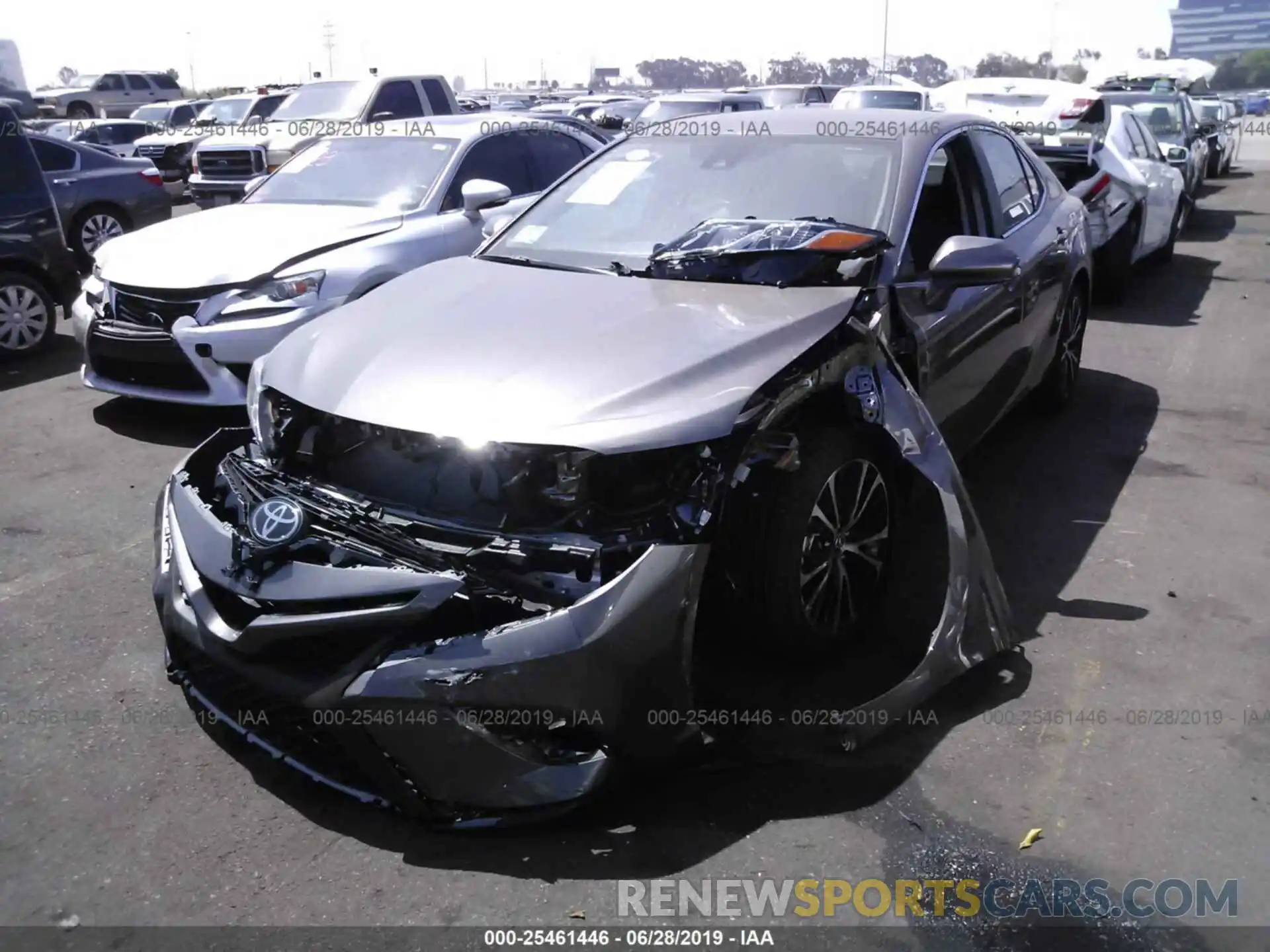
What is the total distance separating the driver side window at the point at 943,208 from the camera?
165 inches

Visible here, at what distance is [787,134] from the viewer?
4629mm

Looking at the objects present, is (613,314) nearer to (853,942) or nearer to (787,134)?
(787,134)

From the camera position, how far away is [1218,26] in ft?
497

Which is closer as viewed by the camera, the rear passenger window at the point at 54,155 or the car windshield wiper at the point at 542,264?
the car windshield wiper at the point at 542,264

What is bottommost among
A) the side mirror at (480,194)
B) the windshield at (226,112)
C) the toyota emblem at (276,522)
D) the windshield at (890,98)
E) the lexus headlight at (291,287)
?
the windshield at (226,112)

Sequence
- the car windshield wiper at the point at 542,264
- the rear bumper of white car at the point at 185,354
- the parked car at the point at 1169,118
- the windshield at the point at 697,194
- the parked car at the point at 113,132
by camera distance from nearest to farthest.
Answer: the car windshield wiper at the point at 542,264, the windshield at the point at 697,194, the rear bumper of white car at the point at 185,354, the parked car at the point at 1169,118, the parked car at the point at 113,132

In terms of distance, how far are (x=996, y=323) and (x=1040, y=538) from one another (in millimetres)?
950

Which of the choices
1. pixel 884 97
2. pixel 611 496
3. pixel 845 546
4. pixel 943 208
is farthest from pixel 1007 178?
pixel 884 97

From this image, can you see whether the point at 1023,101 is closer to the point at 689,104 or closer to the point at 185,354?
the point at 689,104

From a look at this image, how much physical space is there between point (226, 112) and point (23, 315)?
15913mm

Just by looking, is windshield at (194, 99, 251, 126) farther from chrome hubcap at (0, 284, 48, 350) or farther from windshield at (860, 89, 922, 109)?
chrome hubcap at (0, 284, 48, 350)

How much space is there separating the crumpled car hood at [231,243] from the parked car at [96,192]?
195 inches

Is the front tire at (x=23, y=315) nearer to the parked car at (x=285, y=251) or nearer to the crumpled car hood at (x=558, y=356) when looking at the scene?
the parked car at (x=285, y=251)

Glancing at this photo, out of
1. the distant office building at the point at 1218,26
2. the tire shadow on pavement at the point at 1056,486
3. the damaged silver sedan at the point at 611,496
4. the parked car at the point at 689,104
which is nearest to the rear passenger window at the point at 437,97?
the parked car at the point at 689,104
